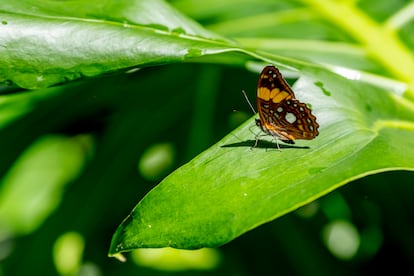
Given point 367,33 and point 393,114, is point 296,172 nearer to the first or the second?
point 393,114

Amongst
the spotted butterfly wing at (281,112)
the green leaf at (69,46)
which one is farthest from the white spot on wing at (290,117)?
the green leaf at (69,46)

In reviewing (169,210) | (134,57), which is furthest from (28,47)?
(169,210)

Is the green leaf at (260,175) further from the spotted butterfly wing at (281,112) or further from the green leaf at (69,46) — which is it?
the green leaf at (69,46)

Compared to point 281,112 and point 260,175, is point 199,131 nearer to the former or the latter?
point 281,112

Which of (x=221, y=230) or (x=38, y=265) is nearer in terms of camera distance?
(x=221, y=230)

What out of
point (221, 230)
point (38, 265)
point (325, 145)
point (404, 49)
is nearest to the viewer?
point (221, 230)

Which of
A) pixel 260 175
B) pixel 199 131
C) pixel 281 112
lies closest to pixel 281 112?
pixel 281 112

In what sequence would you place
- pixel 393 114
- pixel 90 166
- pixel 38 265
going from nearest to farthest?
pixel 393 114 < pixel 38 265 < pixel 90 166
